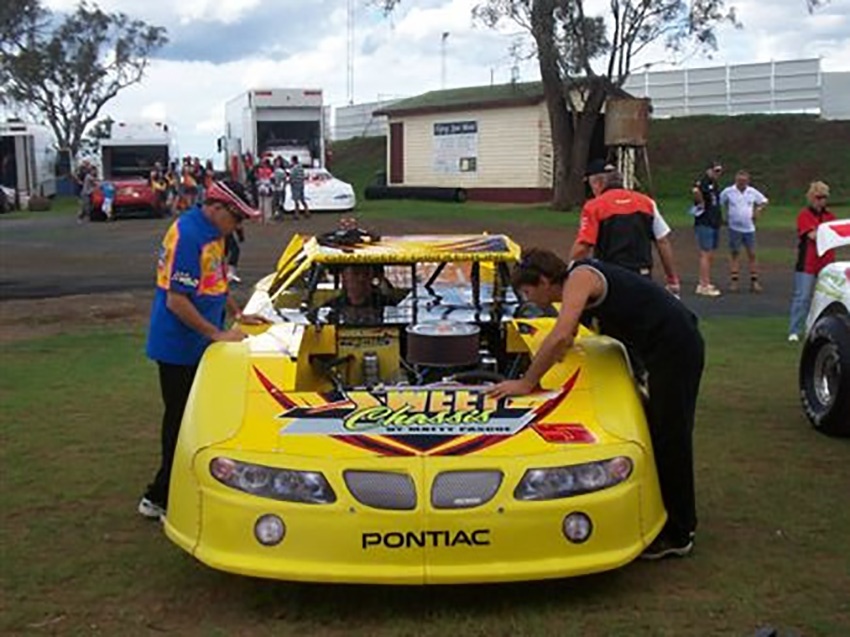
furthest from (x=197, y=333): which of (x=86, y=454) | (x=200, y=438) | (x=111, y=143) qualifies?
(x=111, y=143)

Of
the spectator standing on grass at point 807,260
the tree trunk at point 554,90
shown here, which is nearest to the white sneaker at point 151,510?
the spectator standing on grass at point 807,260

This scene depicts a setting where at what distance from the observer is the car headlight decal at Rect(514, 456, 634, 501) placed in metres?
4.64

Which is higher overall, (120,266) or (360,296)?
(360,296)

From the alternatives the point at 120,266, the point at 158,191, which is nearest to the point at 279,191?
the point at 158,191

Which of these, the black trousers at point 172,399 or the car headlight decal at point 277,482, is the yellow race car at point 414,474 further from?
the black trousers at point 172,399

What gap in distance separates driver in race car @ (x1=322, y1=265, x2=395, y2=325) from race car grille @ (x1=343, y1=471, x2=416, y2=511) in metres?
2.24

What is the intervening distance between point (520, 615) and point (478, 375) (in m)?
1.36

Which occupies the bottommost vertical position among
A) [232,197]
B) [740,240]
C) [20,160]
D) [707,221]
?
[740,240]

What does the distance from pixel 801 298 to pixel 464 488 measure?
23.9 feet

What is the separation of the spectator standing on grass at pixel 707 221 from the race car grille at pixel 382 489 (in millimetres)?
11699

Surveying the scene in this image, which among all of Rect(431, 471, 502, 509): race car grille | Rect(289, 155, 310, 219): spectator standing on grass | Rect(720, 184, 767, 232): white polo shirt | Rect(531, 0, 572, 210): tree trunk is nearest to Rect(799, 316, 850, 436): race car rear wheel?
Rect(431, 471, 502, 509): race car grille

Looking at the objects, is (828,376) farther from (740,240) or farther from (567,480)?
(740,240)

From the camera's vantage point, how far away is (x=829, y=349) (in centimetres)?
779

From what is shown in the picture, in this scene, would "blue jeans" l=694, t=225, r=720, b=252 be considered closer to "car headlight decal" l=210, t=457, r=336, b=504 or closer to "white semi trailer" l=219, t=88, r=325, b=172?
"car headlight decal" l=210, t=457, r=336, b=504
